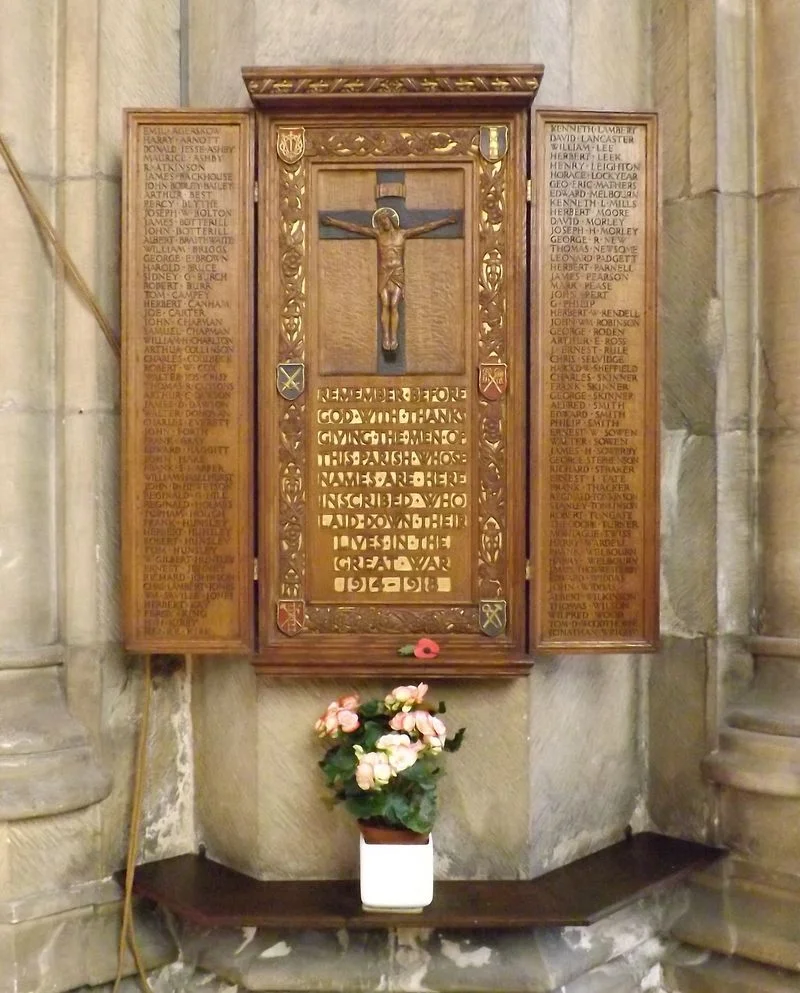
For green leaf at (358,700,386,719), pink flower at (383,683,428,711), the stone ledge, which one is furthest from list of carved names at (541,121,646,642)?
the stone ledge

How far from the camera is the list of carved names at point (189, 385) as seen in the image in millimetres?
3240

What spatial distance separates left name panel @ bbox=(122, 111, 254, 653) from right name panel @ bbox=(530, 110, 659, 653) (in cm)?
99

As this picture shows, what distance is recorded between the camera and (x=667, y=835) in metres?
3.71

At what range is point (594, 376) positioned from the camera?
327cm

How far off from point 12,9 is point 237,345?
4.53ft

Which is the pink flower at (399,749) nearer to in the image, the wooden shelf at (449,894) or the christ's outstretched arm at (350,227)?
the wooden shelf at (449,894)

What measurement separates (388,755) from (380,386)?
1.16 meters

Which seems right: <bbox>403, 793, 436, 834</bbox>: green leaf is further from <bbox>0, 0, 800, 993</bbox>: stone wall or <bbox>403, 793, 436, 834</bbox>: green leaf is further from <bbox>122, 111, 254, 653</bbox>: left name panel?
<bbox>122, 111, 254, 653</bbox>: left name panel

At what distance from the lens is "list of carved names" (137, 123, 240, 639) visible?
3240 millimetres

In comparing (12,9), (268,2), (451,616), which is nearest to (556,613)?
(451,616)

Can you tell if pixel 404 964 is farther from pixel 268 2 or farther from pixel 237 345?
pixel 268 2

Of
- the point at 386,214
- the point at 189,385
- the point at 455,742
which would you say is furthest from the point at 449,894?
the point at 386,214

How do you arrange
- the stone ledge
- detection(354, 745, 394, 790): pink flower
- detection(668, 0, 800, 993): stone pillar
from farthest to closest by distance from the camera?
detection(668, 0, 800, 993): stone pillar
the stone ledge
detection(354, 745, 394, 790): pink flower

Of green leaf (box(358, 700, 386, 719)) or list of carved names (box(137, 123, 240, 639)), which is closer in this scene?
green leaf (box(358, 700, 386, 719))
